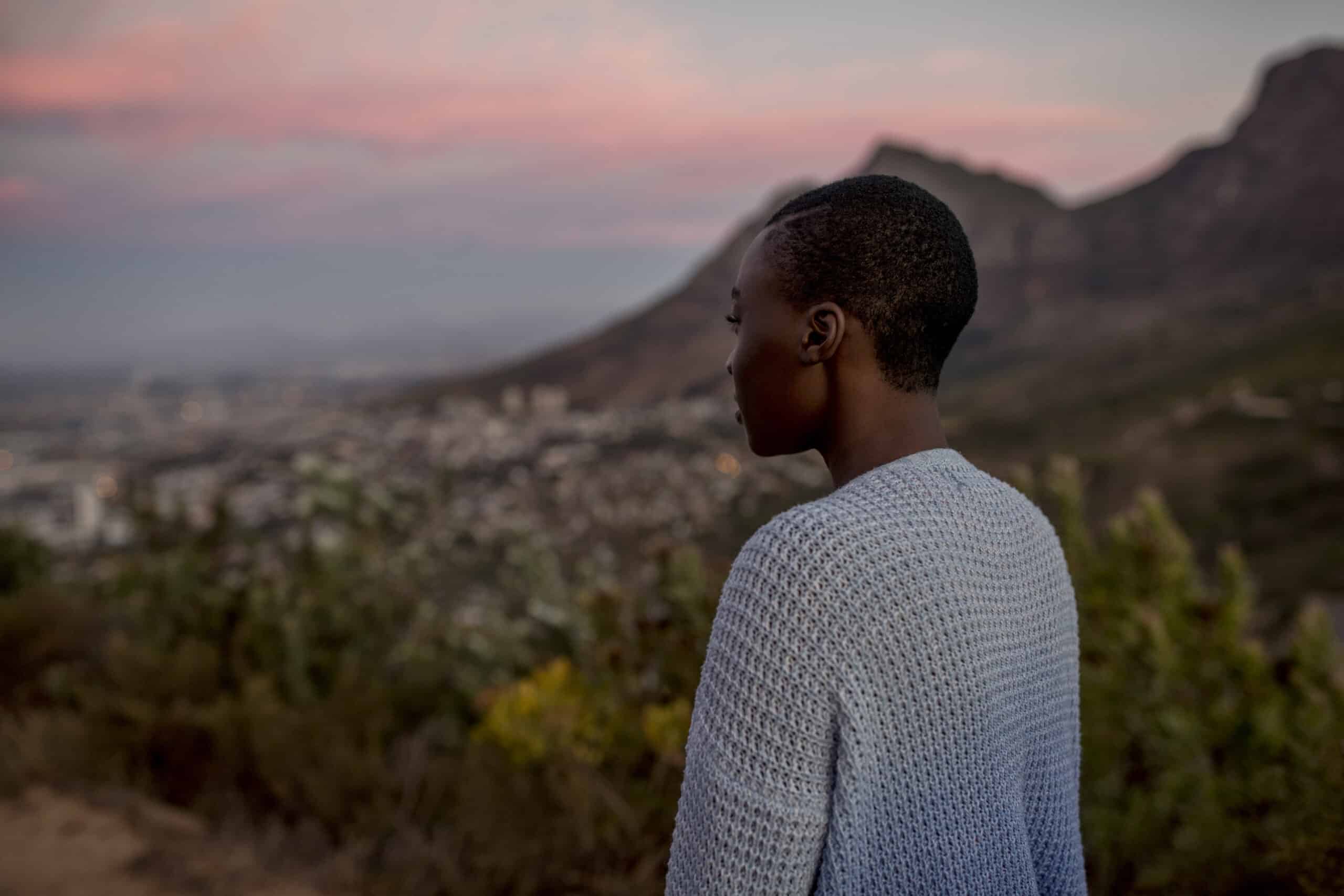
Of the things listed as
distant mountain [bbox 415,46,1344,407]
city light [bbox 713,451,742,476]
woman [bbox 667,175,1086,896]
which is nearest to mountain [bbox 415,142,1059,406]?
city light [bbox 713,451,742,476]

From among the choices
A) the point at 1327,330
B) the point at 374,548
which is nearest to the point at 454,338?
the point at 1327,330

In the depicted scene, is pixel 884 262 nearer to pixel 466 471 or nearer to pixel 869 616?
pixel 869 616

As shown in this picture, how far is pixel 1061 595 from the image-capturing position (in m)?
1.46

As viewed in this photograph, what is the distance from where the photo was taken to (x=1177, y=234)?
132 feet

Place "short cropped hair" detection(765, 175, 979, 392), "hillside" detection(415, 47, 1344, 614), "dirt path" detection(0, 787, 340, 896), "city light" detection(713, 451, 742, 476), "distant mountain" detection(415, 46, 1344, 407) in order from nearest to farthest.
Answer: "short cropped hair" detection(765, 175, 979, 392)
"dirt path" detection(0, 787, 340, 896)
"city light" detection(713, 451, 742, 476)
"hillside" detection(415, 47, 1344, 614)
"distant mountain" detection(415, 46, 1344, 407)

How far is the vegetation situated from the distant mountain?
23.1 meters

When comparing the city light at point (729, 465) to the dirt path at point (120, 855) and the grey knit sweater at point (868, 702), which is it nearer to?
the dirt path at point (120, 855)

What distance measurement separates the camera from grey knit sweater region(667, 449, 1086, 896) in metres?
1.13

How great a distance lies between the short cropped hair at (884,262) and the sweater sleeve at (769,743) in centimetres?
32

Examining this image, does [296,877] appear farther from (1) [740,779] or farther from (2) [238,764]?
(1) [740,779]

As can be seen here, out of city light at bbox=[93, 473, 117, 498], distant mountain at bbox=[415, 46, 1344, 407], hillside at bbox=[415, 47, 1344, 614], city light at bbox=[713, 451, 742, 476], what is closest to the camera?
city light at bbox=[713, 451, 742, 476]

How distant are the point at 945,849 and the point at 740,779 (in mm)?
313

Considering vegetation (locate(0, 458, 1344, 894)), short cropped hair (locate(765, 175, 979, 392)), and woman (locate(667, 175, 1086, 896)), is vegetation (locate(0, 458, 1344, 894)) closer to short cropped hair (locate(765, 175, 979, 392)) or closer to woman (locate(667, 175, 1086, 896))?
woman (locate(667, 175, 1086, 896))

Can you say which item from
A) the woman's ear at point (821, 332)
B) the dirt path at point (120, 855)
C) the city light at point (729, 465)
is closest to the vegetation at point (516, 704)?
the dirt path at point (120, 855)
